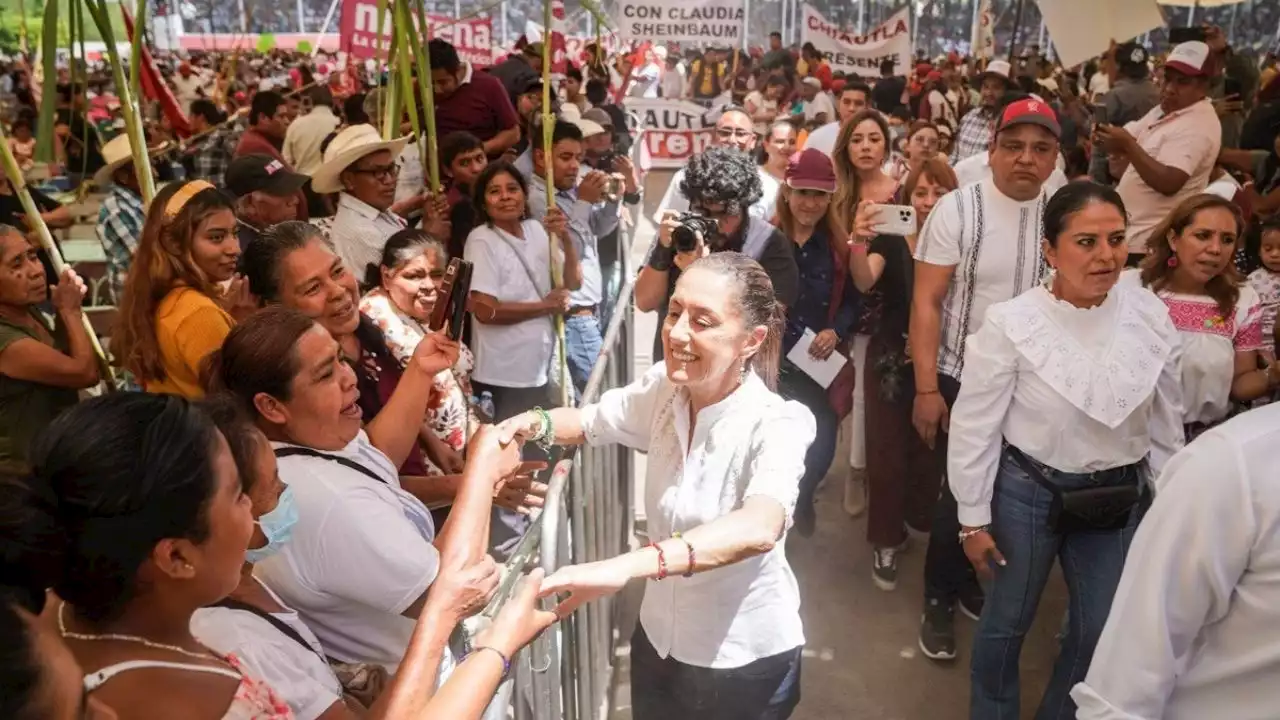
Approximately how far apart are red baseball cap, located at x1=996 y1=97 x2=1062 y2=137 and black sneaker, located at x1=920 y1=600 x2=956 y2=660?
1.74 metres

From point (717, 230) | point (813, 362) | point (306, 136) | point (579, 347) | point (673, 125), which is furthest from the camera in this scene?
point (673, 125)

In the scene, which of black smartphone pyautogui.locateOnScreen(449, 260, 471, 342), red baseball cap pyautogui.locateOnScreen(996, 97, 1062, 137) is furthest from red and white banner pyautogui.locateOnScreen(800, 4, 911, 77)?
black smartphone pyautogui.locateOnScreen(449, 260, 471, 342)

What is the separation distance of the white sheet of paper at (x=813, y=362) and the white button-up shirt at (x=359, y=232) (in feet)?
5.44

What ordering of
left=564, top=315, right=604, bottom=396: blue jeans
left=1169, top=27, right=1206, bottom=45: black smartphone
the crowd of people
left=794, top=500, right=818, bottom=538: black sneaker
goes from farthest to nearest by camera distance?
1. left=1169, top=27, right=1206, bottom=45: black smartphone
2. left=564, top=315, right=604, bottom=396: blue jeans
3. left=794, top=500, right=818, bottom=538: black sneaker
4. the crowd of people

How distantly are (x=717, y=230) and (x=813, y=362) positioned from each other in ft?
2.58

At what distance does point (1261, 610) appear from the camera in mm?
1335

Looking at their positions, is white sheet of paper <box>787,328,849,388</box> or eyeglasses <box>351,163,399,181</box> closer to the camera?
white sheet of paper <box>787,328,849,388</box>

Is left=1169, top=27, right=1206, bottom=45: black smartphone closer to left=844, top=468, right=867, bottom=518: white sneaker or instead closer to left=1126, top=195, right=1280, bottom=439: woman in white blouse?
left=1126, top=195, right=1280, bottom=439: woman in white blouse

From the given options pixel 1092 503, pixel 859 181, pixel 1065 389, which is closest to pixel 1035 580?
pixel 1092 503

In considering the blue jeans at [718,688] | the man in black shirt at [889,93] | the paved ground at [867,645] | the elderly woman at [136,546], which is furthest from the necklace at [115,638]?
the man in black shirt at [889,93]

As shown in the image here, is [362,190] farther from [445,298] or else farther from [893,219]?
[893,219]

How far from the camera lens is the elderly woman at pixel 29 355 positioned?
2.94 metres

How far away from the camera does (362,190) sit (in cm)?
379

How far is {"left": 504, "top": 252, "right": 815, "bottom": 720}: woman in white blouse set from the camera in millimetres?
1997
